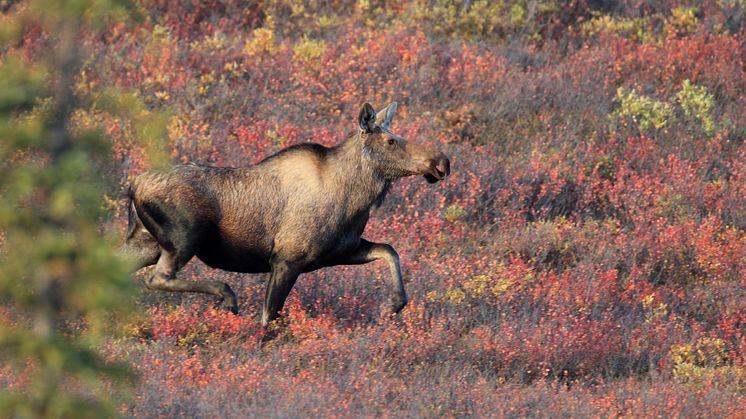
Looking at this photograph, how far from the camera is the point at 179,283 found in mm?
8469

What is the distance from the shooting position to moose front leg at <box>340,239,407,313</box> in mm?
8539

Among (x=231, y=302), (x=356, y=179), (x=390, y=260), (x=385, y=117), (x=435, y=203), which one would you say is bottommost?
(x=435, y=203)

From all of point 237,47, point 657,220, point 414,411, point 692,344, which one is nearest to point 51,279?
point 414,411

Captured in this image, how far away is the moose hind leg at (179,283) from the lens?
8.39 meters

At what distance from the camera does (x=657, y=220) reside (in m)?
11.6

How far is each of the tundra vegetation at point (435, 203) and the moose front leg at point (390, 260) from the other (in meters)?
0.19

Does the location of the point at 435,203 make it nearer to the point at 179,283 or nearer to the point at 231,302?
the point at 231,302

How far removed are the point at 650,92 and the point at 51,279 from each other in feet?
37.9

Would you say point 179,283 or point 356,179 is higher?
point 356,179

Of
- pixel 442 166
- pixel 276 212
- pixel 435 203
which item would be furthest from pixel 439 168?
pixel 435 203

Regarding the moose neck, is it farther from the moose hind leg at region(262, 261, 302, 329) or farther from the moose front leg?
the moose hind leg at region(262, 261, 302, 329)

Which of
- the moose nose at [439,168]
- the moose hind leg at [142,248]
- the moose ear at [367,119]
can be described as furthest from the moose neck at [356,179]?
the moose hind leg at [142,248]

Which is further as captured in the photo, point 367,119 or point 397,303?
point 367,119

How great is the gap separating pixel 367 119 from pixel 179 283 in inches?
77.2
